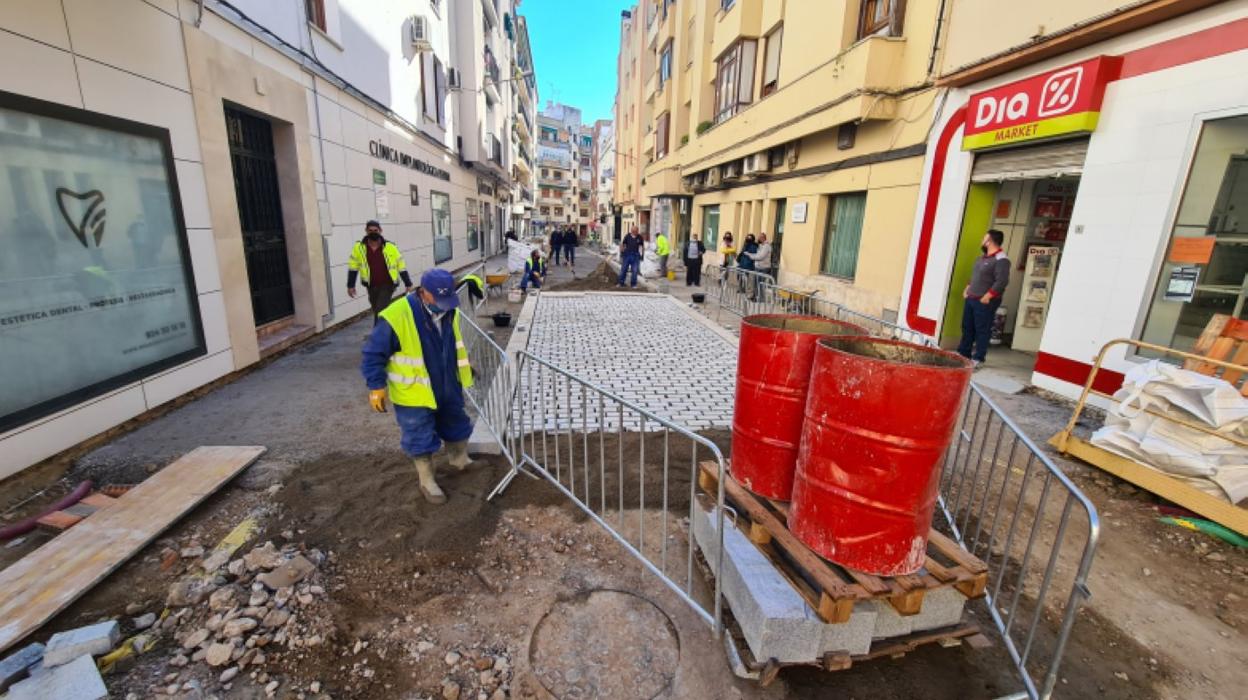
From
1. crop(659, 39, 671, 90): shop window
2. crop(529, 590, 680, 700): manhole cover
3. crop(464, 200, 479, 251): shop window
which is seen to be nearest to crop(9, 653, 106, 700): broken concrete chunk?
crop(529, 590, 680, 700): manhole cover

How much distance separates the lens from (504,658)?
2359 millimetres

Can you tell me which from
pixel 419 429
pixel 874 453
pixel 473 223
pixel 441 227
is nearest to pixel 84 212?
pixel 419 429

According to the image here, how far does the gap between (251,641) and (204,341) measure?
15.5ft

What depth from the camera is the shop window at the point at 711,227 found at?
20.4m

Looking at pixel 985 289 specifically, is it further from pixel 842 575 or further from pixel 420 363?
pixel 420 363

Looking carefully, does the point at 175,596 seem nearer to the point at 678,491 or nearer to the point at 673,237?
the point at 678,491

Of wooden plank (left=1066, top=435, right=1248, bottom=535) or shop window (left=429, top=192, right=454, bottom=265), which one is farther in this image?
shop window (left=429, top=192, right=454, bottom=265)

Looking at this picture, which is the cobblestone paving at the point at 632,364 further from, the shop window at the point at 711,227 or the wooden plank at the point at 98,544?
the shop window at the point at 711,227

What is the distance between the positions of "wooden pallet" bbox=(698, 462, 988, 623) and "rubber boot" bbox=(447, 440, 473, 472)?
2.36 m

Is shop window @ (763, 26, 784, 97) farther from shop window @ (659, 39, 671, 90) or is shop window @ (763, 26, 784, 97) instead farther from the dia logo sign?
the dia logo sign

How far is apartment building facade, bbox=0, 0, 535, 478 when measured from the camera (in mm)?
3875

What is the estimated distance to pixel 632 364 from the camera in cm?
706

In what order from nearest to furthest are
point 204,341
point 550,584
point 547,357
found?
point 550,584, point 204,341, point 547,357

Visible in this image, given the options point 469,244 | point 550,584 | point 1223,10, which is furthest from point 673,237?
point 550,584
